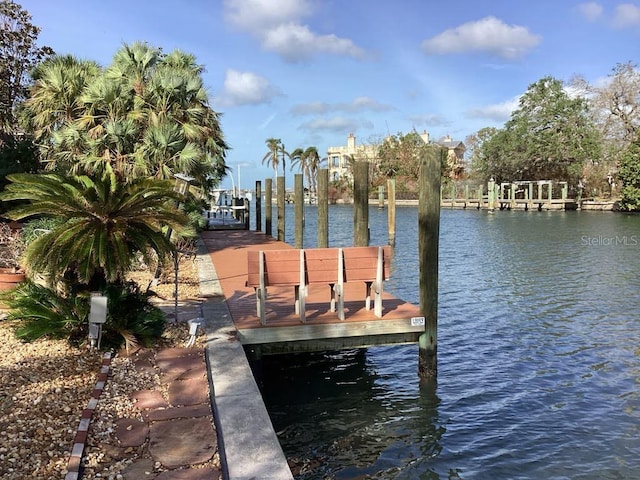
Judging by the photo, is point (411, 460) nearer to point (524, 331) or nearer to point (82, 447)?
point (82, 447)

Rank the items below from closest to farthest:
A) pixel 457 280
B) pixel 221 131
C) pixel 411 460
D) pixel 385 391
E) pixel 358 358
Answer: pixel 411 460
pixel 385 391
pixel 358 358
pixel 457 280
pixel 221 131

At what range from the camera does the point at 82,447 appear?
3.84m

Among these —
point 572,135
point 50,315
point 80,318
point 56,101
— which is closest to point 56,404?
point 80,318

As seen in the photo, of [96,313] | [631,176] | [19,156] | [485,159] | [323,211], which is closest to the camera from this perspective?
[96,313]

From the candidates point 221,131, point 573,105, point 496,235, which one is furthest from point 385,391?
point 573,105

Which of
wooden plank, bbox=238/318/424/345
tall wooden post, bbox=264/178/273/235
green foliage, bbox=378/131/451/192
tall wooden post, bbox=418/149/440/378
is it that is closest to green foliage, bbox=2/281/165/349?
wooden plank, bbox=238/318/424/345

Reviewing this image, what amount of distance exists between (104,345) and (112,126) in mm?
8406

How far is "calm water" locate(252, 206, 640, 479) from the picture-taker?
573 centimetres

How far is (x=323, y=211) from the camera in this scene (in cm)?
1512

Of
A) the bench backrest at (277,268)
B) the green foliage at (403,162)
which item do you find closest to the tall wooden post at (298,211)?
the bench backrest at (277,268)

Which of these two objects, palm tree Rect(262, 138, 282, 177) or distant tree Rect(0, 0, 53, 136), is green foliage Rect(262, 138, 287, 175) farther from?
distant tree Rect(0, 0, 53, 136)

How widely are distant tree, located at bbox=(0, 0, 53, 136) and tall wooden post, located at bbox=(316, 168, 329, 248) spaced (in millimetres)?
13887

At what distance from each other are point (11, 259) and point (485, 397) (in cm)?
814

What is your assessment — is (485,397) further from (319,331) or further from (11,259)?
(11,259)
